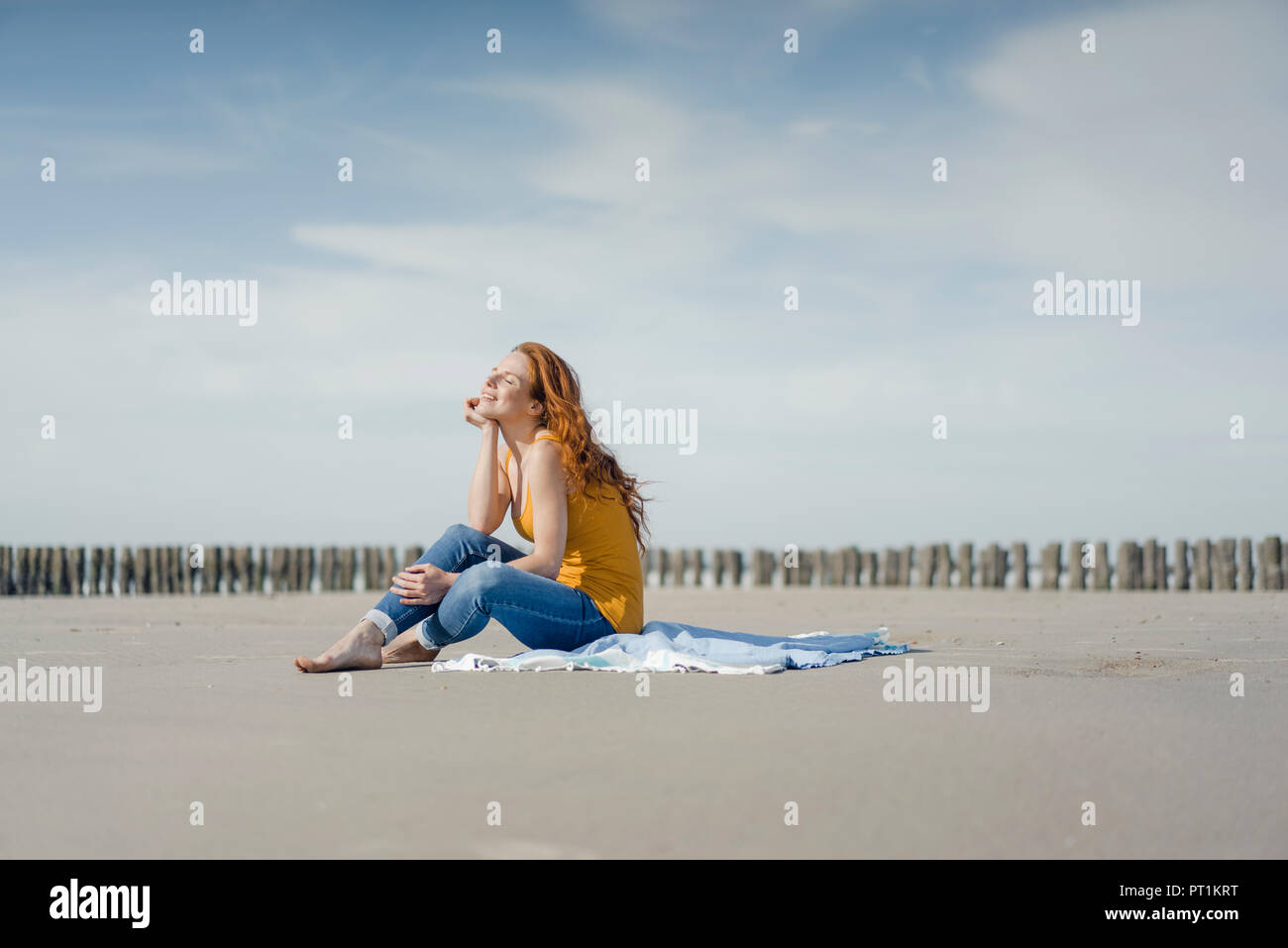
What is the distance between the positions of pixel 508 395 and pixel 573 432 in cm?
38

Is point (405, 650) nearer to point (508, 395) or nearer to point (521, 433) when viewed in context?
point (521, 433)

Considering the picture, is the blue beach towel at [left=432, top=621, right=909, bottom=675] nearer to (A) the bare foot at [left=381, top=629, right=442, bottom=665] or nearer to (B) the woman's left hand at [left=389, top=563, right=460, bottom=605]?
(A) the bare foot at [left=381, top=629, right=442, bottom=665]

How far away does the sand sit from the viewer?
8.66ft

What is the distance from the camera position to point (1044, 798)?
2.93m

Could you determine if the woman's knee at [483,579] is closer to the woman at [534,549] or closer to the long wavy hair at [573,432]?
the woman at [534,549]

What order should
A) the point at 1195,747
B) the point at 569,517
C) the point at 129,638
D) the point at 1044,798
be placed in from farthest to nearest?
the point at 129,638 < the point at 569,517 < the point at 1195,747 < the point at 1044,798

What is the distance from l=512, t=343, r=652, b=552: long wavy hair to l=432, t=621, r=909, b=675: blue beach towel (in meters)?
0.53

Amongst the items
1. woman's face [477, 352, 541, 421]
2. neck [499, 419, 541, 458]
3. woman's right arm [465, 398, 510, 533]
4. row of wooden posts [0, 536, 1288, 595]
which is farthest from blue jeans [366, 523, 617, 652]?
row of wooden posts [0, 536, 1288, 595]

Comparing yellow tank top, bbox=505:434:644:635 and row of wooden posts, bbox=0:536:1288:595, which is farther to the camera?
row of wooden posts, bbox=0:536:1288:595

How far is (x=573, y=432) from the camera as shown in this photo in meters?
5.28

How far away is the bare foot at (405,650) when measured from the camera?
220 inches
